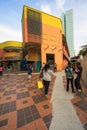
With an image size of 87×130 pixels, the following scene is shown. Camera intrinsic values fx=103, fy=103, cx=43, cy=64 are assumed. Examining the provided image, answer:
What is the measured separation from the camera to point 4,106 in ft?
12.9

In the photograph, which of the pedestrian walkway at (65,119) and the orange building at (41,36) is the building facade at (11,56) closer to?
the orange building at (41,36)

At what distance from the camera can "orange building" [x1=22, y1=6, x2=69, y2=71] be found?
16844mm

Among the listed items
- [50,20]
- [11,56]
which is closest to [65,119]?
[50,20]

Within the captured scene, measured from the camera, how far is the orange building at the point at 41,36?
1684cm

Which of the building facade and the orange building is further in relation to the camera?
the building facade

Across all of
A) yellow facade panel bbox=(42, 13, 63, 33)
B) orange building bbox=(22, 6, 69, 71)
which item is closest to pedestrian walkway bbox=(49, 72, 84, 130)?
orange building bbox=(22, 6, 69, 71)

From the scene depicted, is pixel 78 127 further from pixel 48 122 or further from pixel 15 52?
pixel 15 52

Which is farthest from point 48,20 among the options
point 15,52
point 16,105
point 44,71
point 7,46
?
point 16,105

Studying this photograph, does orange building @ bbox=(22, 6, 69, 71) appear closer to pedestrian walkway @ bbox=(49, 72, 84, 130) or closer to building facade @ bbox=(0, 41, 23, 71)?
building facade @ bbox=(0, 41, 23, 71)

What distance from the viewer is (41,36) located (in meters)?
18.0

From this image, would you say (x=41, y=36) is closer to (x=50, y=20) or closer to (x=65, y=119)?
(x=50, y=20)

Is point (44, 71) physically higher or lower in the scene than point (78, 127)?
higher

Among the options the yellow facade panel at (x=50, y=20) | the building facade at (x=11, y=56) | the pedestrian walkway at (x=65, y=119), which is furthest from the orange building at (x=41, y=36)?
the pedestrian walkway at (x=65, y=119)

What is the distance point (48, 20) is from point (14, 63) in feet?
39.2
